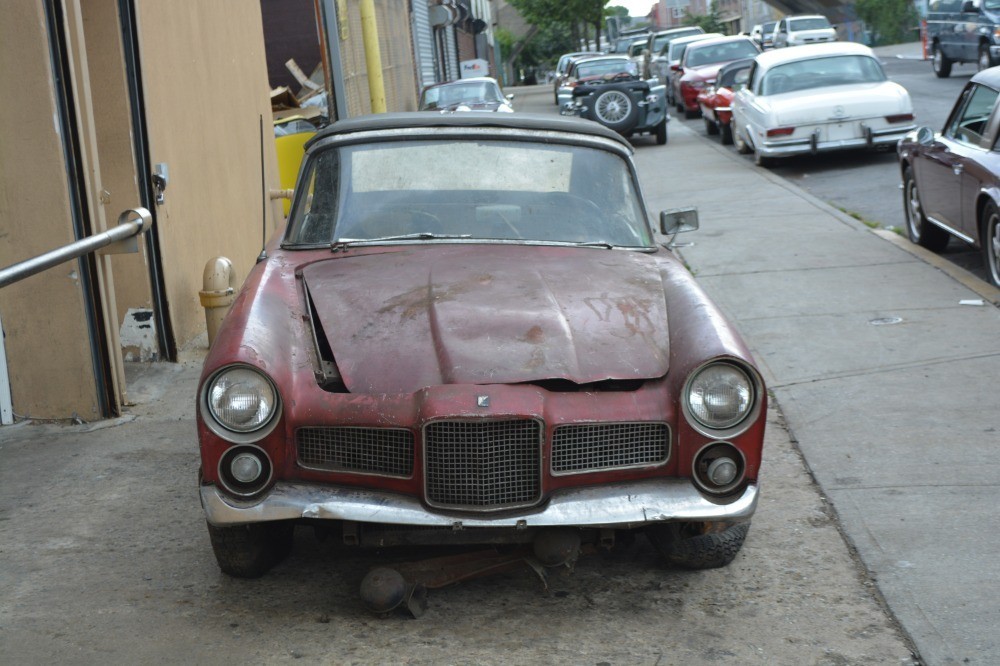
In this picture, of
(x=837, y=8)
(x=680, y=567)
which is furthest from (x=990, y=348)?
(x=837, y=8)

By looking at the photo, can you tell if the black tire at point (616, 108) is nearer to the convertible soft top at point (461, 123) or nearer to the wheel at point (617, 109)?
the wheel at point (617, 109)

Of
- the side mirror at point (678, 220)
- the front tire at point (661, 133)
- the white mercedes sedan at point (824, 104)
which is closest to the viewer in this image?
the side mirror at point (678, 220)

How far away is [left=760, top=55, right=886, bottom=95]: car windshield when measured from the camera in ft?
53.2

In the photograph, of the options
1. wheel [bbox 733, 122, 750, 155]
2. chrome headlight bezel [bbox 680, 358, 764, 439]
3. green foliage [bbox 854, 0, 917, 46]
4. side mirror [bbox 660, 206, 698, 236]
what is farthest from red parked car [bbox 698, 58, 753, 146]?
green foliage [bbox 854, 0, 917, 46]

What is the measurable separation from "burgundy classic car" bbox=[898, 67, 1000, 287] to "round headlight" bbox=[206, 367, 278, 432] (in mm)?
5974

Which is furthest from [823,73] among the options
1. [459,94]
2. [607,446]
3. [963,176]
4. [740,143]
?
[607,446]

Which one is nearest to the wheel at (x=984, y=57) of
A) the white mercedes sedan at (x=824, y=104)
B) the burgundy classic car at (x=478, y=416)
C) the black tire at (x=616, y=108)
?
the black tire at (x=616, y=108)

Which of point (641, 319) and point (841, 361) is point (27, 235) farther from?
Result: point (841, 361)

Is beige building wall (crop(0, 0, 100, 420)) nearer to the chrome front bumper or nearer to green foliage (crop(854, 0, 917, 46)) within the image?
the chrome front bumper

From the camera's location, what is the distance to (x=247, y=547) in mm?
4207

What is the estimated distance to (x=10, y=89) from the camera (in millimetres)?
6078

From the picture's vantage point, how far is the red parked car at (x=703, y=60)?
25688 millimetres

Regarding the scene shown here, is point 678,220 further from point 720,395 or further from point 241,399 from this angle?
point 241,399

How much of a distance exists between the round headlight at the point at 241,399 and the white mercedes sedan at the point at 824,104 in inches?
513
